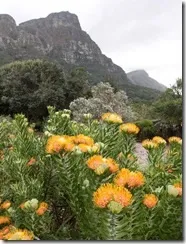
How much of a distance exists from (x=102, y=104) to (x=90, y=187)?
13.9m

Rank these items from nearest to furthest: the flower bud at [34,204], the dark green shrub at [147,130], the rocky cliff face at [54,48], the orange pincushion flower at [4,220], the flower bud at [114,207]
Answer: the flower bud at [114,207] < the flower bud at [34,204] < the orange pincushion flower at [4,220] < the dark green shrub at [147,130] < the rocky cliff face at [54,48]

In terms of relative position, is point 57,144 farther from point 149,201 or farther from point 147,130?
point 147,130

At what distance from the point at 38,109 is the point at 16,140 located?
17204 millimetres

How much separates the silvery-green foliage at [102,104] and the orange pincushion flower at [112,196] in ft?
42.8

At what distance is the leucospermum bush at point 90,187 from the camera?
92 centimetres

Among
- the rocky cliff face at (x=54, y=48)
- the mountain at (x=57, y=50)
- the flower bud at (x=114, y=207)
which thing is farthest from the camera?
the rocky cliff face at (x=54, y=48)

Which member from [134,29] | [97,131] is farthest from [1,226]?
[134,29]

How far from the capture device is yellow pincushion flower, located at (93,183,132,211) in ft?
2.70

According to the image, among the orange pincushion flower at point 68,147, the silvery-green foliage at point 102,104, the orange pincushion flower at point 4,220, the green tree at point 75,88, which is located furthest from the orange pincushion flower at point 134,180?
the green tree at point 75,88

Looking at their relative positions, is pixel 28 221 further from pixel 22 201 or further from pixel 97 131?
pixel 97 131

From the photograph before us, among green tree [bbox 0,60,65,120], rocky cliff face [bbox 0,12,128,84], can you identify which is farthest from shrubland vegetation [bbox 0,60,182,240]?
rocky cliff face [bbox 0,12,128,84]

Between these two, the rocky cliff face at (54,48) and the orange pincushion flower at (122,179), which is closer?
the orange pincushion flower at (122,179)

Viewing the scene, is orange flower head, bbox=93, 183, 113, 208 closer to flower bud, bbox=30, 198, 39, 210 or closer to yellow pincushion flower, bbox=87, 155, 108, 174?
yellow pincushion flower, bbox=87, 155, 108, 174

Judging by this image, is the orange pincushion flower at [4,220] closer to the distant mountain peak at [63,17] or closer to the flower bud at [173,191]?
the flower bud at [173,191]
